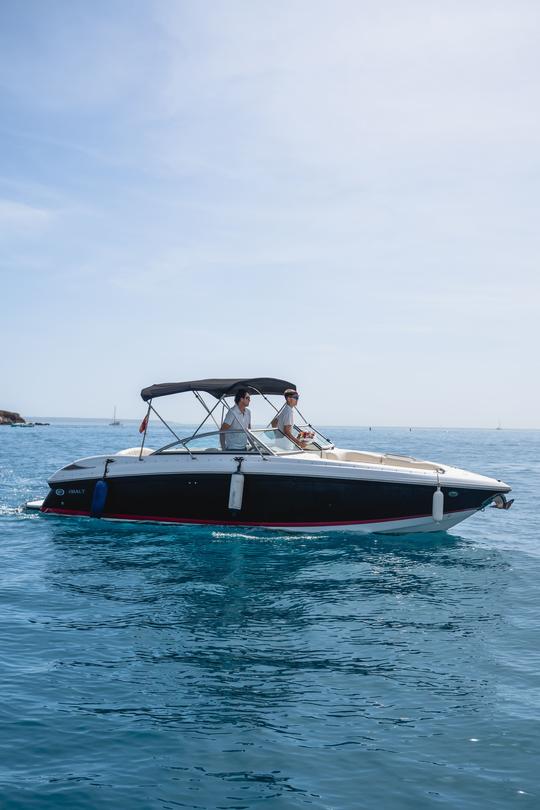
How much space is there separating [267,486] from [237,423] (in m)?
1.32

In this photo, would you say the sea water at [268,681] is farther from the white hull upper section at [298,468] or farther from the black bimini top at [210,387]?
the black bimini top at [210,387]

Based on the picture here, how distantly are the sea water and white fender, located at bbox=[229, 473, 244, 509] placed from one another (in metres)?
1.27

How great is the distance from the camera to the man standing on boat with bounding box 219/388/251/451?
12.5 metres

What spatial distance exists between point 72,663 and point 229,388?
7.17 m

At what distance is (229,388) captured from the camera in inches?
504

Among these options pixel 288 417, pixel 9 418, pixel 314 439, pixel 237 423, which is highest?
pixel 288 417

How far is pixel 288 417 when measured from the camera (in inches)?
520

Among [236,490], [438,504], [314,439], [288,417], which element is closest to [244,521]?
[236,490]

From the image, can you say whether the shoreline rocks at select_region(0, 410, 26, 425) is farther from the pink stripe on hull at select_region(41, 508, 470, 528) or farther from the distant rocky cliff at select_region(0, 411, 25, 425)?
the pink stripe on hull at select_region(41, 508, 470, 528)

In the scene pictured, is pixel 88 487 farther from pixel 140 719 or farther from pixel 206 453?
pixel 140 719

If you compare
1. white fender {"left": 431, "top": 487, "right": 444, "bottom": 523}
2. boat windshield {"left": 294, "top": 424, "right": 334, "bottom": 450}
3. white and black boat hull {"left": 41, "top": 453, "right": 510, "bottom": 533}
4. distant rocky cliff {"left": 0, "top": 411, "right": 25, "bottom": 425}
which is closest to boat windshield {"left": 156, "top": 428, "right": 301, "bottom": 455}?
white and black boat hull {"left": 41, "top": 453, "right": 510, "bottom": 533}

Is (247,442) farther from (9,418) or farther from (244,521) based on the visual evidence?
(9,418)

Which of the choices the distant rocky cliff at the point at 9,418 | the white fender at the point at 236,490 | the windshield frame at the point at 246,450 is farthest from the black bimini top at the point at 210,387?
the distant rocky cliff at the point at 9,418

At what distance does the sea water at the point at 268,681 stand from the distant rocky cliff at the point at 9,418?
121m
